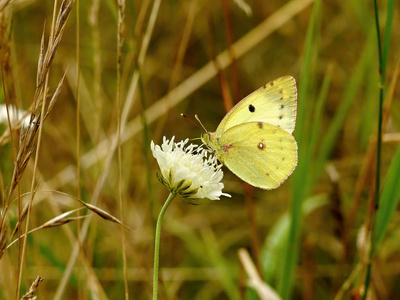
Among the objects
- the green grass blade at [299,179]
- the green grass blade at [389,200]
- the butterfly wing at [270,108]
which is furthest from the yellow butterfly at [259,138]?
the green grass blade at [389,200]

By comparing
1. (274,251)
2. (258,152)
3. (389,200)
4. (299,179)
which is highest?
(258,152)

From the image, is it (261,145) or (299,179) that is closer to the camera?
(261,145)

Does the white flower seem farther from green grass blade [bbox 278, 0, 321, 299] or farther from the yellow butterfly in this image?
green grass blade [bbox 278, 0, 321, 299]

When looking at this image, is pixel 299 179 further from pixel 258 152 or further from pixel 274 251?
pixel 274 251

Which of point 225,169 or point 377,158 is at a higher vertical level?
point 377,158

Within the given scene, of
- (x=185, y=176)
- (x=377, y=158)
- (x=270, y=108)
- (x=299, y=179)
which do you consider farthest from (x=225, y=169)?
(x=185, y=176)

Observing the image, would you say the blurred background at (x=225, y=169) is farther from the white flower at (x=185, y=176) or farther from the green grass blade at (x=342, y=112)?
the white flower at (x=185, y=176)

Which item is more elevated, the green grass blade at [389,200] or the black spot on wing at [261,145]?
the black spot on wing at [261,145]

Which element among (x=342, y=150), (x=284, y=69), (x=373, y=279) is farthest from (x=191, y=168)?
(x=284, y=69)
